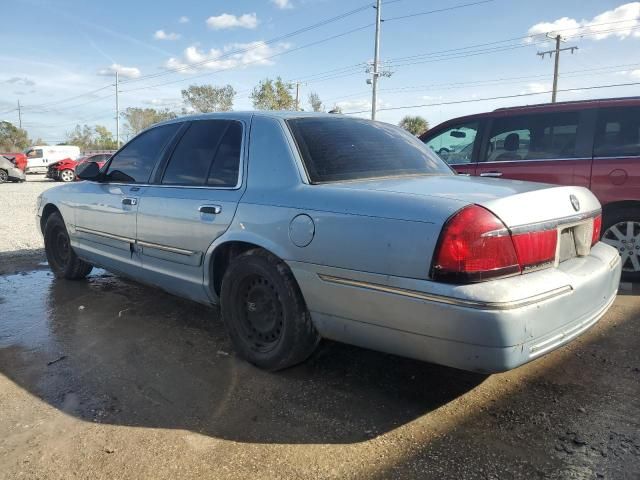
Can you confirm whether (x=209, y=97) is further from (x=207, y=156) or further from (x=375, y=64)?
(x=207, y=156)

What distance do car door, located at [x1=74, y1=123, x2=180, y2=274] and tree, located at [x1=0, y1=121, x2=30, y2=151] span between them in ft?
260

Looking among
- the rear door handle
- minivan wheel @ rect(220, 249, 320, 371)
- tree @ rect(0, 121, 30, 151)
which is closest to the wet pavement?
minivan wheel @ rect(220, 249, 320, 371)

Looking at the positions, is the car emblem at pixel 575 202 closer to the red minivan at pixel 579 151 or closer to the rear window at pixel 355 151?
the rear window at pixel 355 151

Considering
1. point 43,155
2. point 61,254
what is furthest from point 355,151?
point 43,155

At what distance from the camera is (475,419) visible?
2635mm

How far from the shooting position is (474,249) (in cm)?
228

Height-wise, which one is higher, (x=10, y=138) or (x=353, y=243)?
(x=10, y=138)

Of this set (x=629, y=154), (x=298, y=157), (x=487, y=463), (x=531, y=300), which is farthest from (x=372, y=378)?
(x=629, y=154)

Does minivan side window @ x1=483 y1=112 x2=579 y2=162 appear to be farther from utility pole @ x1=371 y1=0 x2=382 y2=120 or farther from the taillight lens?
utility pole @ x1=371 y1=0 x2=382 y2=120

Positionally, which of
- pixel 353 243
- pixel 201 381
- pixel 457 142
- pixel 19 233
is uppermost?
pixel 457 142

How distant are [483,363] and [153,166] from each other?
2960 mm

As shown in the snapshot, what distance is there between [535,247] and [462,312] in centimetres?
54

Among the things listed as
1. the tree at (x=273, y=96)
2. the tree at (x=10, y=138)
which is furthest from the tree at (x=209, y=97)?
the tree at (x=10, y=138)

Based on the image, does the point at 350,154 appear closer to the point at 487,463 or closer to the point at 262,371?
the point at 262,371
